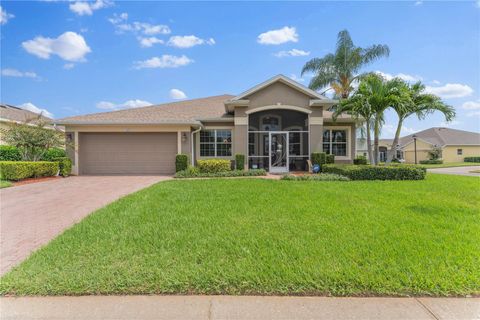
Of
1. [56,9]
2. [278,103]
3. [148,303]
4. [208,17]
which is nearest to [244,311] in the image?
[148,303]

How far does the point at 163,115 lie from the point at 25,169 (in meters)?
7.48

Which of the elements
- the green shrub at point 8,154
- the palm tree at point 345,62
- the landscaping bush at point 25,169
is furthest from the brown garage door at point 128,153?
the palm tree at point 345,62

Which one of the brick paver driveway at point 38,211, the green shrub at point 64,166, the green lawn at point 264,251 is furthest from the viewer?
the green shrub at point 64,166

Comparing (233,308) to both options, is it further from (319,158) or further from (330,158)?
(330,158)

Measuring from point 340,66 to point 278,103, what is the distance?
39.9ft

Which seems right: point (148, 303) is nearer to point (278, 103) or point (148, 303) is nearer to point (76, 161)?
point (278, 103)

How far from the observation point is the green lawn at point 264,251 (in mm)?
3240

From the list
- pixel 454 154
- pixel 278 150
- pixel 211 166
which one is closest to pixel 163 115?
pixel 211 166

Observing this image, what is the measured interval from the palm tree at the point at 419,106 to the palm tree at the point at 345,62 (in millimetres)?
10648

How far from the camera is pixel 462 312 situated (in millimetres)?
2812

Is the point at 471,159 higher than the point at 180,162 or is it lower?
lower

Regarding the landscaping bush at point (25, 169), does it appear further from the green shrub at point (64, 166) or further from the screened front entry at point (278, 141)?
the screened front entry at point (278, 141)

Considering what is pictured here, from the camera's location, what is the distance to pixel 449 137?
145ft

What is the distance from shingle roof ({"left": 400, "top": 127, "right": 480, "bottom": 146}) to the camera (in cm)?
4272
